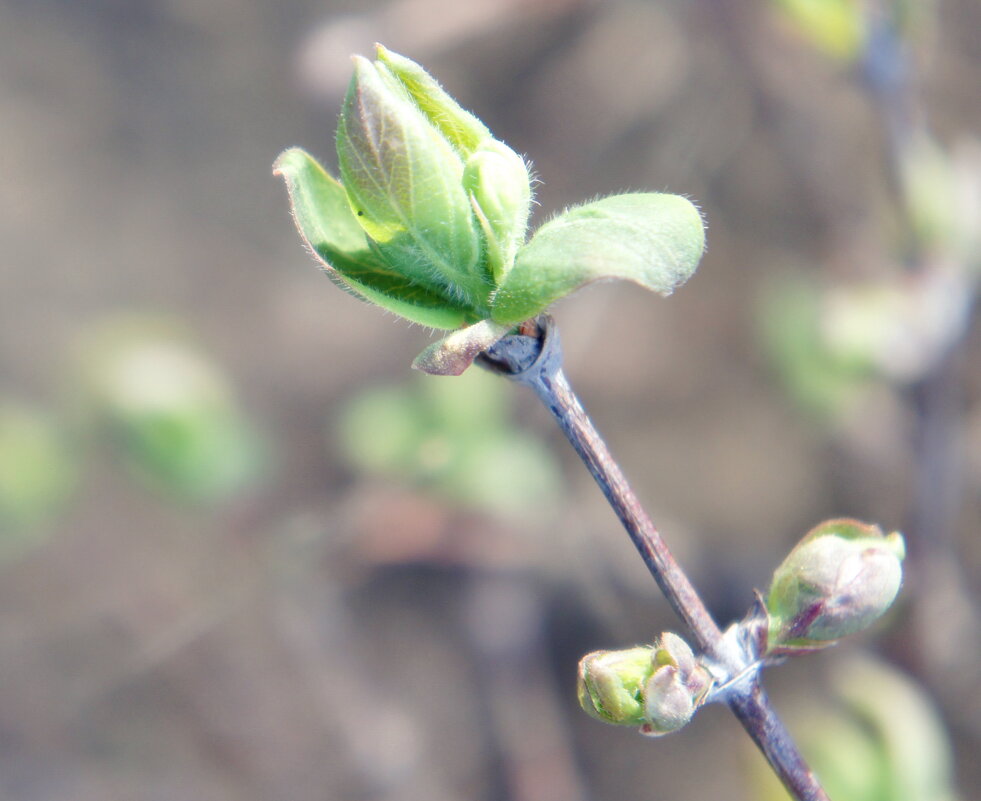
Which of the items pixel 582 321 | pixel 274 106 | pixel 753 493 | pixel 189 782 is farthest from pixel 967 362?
pixel 189 782

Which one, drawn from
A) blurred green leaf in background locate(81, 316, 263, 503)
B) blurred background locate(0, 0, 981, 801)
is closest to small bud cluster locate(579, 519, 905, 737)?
blurred background locate(0, 0, 981, 801)

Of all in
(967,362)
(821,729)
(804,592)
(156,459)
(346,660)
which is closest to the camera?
(804,592)

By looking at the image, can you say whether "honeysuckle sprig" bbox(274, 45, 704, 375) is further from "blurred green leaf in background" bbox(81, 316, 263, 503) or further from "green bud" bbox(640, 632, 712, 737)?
"blurred green leaf in background" bbox(81, 316, 263, 503)

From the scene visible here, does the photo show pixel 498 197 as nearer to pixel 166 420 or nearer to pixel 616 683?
pixel 616 683

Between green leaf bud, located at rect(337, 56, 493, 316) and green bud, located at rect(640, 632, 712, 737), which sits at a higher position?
green leaf bud, located at rect(337, 56, 493, 316)

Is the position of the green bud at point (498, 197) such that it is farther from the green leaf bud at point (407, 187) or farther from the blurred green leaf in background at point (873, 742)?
the blurred green leaf in background at point (873, 742)

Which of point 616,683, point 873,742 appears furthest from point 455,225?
point 873,742

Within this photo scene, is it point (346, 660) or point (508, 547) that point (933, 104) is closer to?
point (508, 547)
